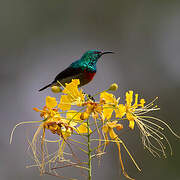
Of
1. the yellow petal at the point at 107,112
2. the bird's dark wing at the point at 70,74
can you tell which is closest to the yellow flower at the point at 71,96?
the yellow petal at the point at 107,112

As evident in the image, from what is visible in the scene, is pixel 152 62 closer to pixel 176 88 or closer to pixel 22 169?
pixel 176 88

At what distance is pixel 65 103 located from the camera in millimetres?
1550

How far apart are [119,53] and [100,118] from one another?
632cm

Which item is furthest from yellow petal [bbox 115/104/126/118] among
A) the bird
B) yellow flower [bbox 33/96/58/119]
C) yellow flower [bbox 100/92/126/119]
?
the bird

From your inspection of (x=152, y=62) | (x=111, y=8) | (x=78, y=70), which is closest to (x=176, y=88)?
(x=152, y=62)

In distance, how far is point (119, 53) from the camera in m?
7.74

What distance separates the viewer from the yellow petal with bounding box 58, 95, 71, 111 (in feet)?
5.11

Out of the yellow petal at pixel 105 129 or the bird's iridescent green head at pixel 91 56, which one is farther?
the bird's iridescent green head at pixel 91 56

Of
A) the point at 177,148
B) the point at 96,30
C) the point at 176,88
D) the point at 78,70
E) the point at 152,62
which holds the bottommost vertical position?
the point at 177,148

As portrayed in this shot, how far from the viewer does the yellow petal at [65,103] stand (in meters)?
1.56

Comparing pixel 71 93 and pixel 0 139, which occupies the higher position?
pixel 0 139

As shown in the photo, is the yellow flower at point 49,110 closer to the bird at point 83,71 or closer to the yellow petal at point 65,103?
the yellow petal at point 65,103

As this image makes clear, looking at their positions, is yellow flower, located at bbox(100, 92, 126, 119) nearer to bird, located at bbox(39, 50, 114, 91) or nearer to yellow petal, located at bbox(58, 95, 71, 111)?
yellow petal, located at bbox(58, 95, 71, 111)

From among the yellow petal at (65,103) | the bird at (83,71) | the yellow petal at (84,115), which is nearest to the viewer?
the yellow petal at (84,115)
